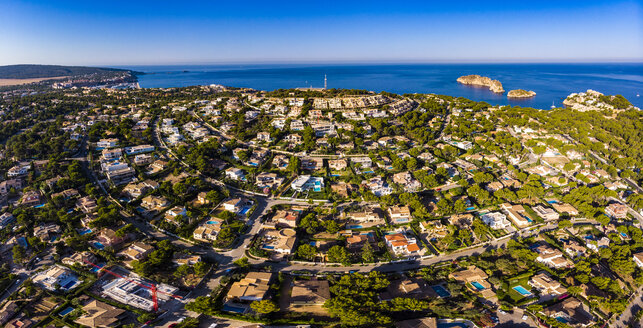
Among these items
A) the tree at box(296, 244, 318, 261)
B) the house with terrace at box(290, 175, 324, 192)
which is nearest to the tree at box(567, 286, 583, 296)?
the tree at box(296, 244, 318, 261)

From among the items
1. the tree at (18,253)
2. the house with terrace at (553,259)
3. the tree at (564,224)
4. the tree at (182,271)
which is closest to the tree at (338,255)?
the tree at (182,271)

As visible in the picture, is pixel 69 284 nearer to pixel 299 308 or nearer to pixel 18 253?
pixel 18 253

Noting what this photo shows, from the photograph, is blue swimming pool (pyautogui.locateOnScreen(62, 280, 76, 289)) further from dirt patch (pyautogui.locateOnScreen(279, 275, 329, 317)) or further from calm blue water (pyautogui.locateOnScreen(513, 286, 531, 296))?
calm blue water (pyautogui.locateOnScreen(513, 286, 531, 296))

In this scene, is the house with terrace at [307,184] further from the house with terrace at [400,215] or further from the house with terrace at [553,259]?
the house with terrace at [553,259]

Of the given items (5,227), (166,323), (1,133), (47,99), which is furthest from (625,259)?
(47,99)

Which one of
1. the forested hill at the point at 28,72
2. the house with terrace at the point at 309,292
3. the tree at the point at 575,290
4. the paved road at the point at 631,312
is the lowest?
the paved road at the point at 631,312
